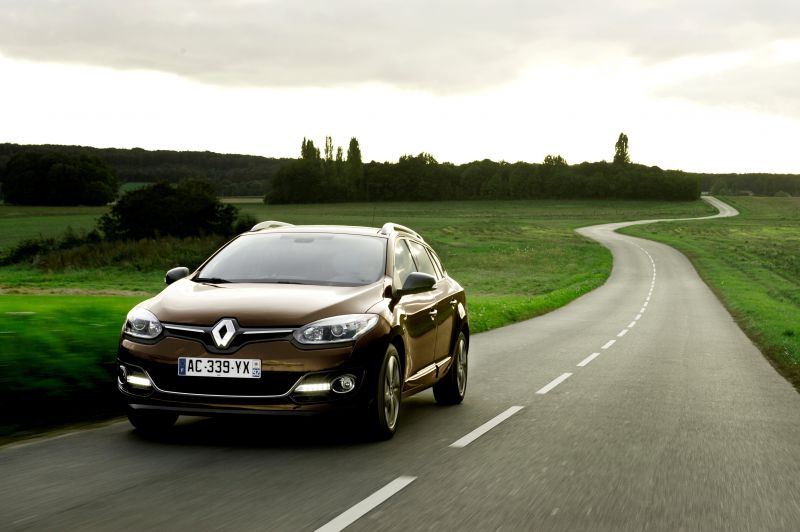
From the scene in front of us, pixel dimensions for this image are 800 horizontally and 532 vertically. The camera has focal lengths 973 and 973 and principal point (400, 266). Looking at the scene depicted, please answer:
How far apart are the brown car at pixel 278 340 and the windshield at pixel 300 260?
0.06 feet

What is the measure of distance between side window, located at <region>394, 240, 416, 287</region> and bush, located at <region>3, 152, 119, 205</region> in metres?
102

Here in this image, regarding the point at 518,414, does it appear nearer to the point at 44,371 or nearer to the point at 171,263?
the point at 44,371

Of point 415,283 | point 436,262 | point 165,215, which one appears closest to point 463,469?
point 415,283

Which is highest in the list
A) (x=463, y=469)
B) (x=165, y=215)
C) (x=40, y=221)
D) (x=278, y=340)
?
(x=278, y=340)

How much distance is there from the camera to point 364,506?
5.46 meters

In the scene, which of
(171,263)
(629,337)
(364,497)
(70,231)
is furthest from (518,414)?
(70,231)

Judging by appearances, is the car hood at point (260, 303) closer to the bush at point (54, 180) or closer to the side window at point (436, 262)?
the side window at point (436, 262)

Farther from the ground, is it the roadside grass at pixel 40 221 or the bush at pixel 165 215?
the bush at pixel 165 215

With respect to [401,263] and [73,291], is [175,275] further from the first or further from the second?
[73,291]

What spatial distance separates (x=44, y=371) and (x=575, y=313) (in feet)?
81.5

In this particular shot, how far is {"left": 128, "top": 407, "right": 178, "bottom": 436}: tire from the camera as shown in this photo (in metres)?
7.38

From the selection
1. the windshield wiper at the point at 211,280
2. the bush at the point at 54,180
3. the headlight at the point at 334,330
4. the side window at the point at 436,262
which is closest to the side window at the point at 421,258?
the side window at the point at 436,262

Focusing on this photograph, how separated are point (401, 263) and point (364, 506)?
389cm

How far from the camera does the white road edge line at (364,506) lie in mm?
4980
